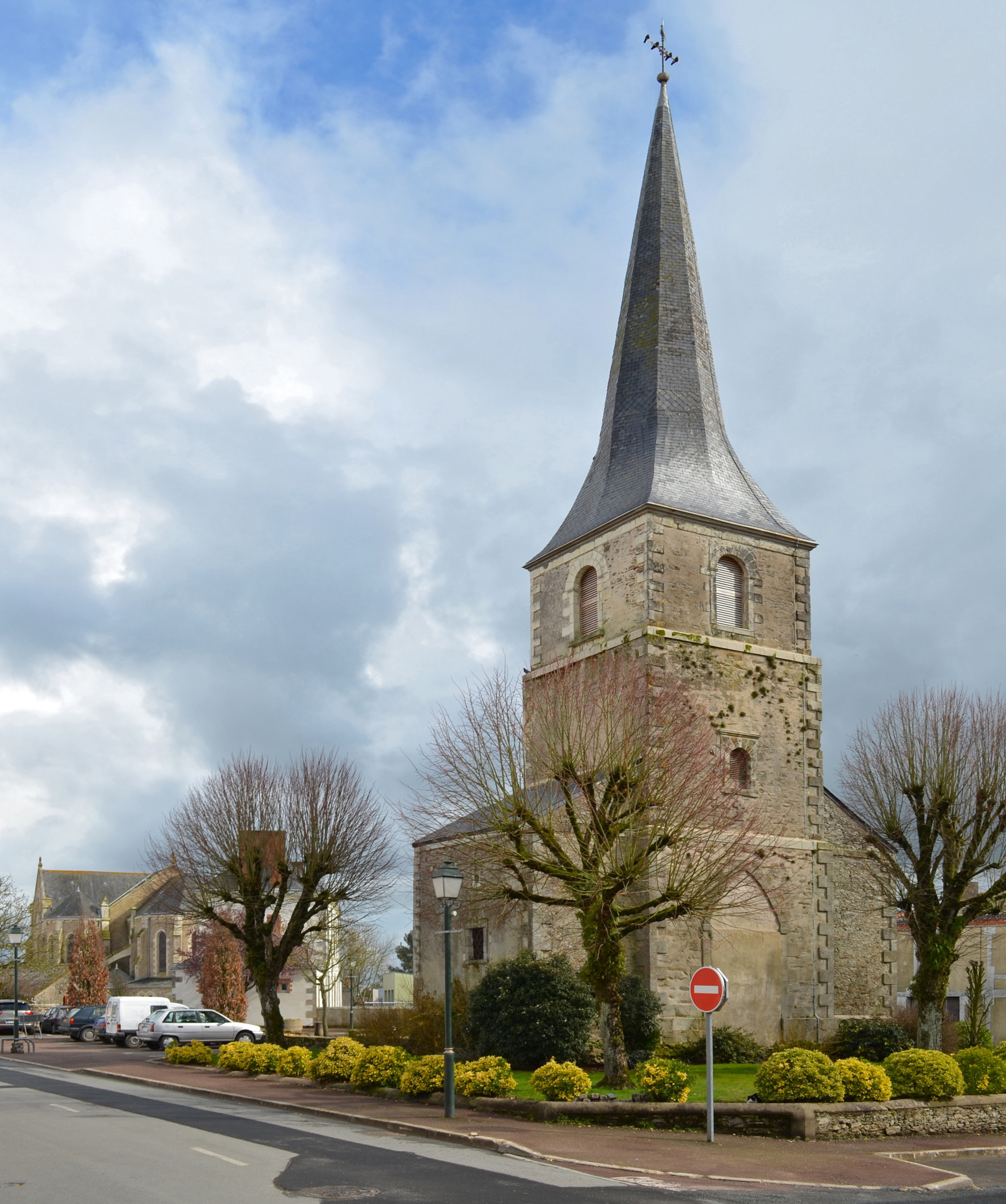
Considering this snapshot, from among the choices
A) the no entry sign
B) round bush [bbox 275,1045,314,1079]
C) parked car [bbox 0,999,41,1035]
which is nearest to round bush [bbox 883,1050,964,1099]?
the no entry sign

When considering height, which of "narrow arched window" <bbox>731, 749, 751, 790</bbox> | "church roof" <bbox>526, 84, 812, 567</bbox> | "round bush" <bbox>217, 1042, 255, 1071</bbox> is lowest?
"round bush" <bbox>217, 1042, 255, 1071</bbox>

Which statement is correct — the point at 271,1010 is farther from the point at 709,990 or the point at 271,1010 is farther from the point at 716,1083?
the point at 709,990

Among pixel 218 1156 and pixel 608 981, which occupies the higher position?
pixel 608 981

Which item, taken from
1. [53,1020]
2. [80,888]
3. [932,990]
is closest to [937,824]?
[932,990]

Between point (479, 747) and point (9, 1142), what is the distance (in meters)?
10.9

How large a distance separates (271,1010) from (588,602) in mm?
13652

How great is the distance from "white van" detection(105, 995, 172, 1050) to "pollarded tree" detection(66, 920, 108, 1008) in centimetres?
2098

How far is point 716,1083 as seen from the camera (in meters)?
21.9

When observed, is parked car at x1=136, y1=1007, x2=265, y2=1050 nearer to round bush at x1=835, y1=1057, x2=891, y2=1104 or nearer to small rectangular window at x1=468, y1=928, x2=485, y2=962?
small rectangular window at x1=468, y1=928, x2=485, y2=962

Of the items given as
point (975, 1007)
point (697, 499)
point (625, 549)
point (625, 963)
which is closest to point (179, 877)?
point (625, 963)

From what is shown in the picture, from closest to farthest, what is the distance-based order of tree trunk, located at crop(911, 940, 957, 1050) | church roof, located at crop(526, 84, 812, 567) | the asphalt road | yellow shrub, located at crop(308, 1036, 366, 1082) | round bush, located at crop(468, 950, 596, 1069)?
the asphalt road < yellow shrub, located at crop(308, 1036, 366, 1082) < round bush, located at crop(468, 950, 596, 1069) < tree trunk, located at crop(911, 940, 957, 1050) < church roof, located at crop(526, 84, 812, 567)

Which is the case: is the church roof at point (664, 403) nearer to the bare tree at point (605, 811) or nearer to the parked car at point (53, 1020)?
the bare tree at point (605, 811)

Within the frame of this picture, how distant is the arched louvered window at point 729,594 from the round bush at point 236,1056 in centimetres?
1541

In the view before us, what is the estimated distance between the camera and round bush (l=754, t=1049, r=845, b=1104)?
58.3ft
